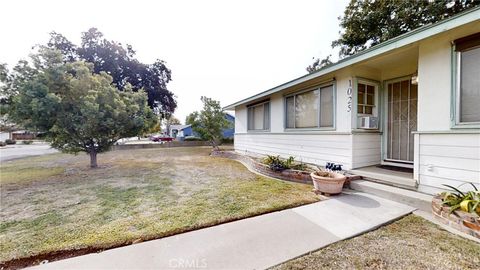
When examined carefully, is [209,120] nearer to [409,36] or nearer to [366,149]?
[366,149]

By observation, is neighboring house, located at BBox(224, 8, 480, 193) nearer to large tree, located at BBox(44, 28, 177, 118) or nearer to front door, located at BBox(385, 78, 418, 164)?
front door, located at BBox(385, 78, 418, 164)

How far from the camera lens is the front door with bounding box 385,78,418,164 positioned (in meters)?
4.76

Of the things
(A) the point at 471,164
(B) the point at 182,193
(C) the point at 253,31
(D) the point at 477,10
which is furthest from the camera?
(C) the point at 253,31

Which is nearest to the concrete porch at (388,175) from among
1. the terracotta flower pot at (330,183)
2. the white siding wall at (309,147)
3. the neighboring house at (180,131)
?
the white siding wall at (309,147)

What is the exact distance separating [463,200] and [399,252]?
1463mm

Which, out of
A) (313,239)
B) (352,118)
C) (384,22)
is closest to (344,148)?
(352,118)

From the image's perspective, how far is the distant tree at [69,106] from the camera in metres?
5.92

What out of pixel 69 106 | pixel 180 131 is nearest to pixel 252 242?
pixel 69 106

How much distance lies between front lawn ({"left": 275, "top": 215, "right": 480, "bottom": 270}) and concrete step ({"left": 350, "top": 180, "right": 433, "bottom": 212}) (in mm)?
667

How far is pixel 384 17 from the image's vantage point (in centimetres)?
1062

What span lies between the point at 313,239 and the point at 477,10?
12.5ft

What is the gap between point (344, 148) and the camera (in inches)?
196

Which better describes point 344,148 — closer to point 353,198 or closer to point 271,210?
point 353,198

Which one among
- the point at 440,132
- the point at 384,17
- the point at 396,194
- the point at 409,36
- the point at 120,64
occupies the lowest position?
the point at 396,194
